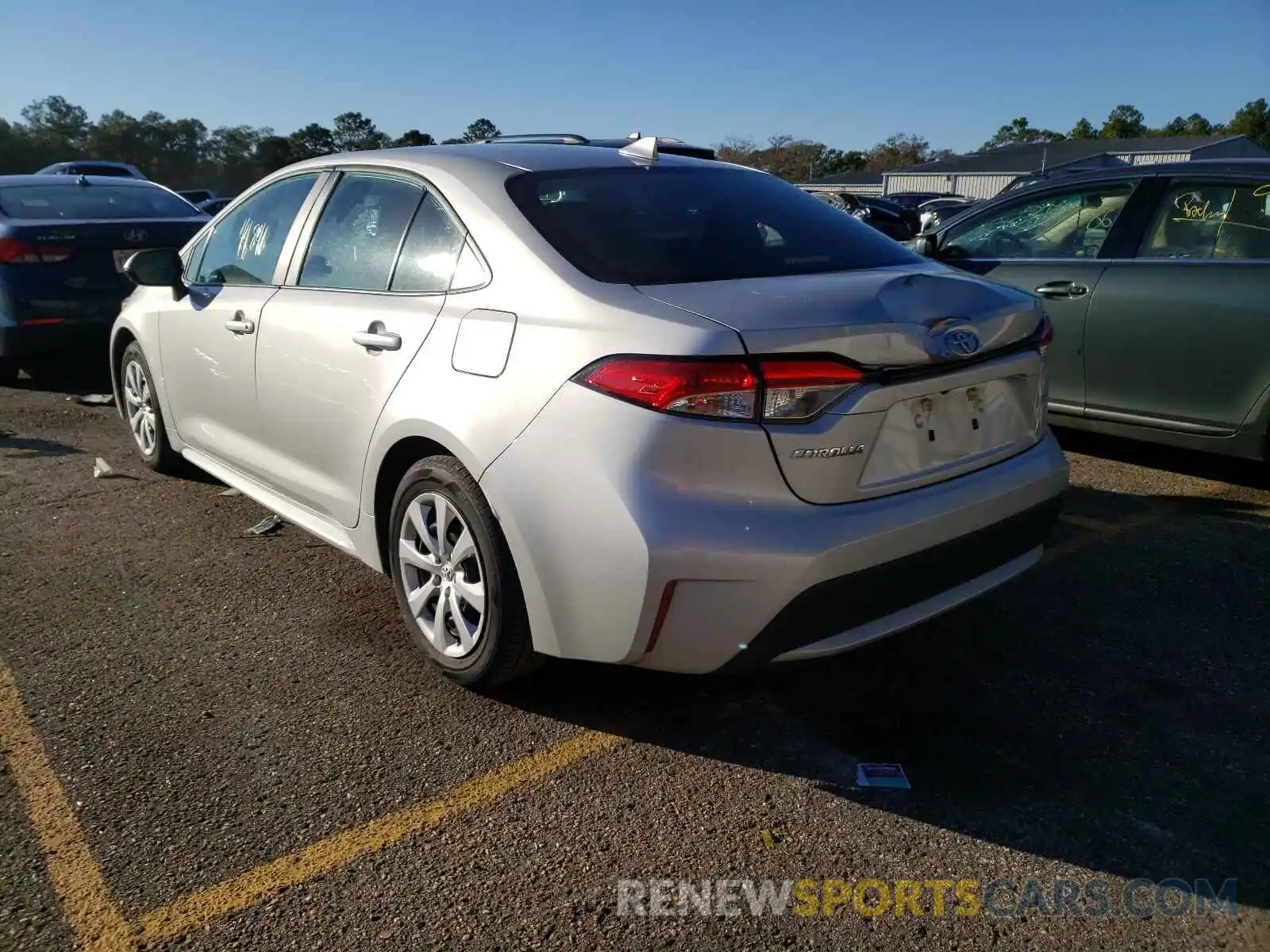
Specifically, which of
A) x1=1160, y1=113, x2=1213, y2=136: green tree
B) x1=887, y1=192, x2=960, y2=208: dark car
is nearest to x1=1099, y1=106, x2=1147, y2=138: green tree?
x1=1160, y1=113, x2=1213, y2=136: green tree

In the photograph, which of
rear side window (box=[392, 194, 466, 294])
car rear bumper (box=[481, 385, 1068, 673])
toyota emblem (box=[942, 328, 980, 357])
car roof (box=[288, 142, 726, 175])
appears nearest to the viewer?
car rear bumper (box=[481, 385, 1068, 673])

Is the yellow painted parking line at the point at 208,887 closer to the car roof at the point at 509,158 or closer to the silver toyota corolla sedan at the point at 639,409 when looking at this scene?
the silver toyota corolla sedan at the point at 639,409

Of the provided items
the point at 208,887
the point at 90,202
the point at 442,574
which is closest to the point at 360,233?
the point at 442,574

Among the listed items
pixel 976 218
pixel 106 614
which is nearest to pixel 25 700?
pixel 106 614

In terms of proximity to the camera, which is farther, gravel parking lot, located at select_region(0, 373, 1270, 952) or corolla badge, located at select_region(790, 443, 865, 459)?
corolla badge, located at select_region(790, 443, 865, 459)

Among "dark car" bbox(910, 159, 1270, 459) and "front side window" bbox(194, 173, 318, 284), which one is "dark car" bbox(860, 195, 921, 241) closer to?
"dark car" bbox(910, 159, 1270, 459)

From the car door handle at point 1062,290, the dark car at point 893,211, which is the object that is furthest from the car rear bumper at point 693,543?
the dark car at point 893,211

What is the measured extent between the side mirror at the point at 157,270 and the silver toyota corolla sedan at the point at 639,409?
96 centimetres

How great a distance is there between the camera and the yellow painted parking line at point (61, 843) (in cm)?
212

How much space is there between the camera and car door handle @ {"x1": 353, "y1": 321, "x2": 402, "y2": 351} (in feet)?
10.2

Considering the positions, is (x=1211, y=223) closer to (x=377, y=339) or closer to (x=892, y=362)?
(x=892, y=362)

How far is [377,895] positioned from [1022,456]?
83.4 inches

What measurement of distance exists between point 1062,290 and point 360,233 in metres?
3.67

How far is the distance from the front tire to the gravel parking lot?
0.16 metres
